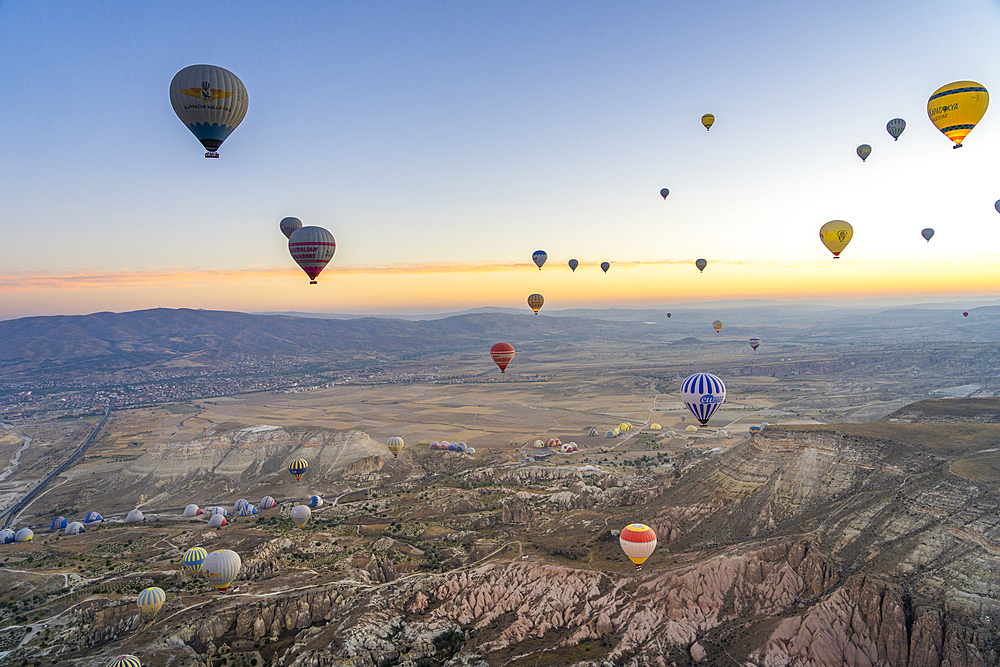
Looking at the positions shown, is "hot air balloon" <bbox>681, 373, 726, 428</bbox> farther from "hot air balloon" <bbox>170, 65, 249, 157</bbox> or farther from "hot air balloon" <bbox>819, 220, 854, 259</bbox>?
"hot air balloon" <bbox>170, 65, 249, 157</bbox>

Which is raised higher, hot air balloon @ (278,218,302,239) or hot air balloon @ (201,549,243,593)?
hot air balloon @ (278,218,302,239)

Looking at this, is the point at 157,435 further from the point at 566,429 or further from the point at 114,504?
the point at 566,429

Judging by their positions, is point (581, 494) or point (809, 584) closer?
point (809, 584)

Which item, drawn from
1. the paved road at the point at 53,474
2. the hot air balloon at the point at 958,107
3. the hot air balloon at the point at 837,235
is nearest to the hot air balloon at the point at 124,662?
the paved road at the point at 53,474

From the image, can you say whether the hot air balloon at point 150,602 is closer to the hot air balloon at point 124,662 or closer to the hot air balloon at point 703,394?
the hot air balloon at point 124,662

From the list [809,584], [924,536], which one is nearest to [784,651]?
[809,584]

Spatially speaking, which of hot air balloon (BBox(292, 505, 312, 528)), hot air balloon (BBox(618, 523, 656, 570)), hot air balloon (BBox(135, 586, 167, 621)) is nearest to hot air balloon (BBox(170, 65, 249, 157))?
hot air balloon (BBox(135, 586, 167, 621))
